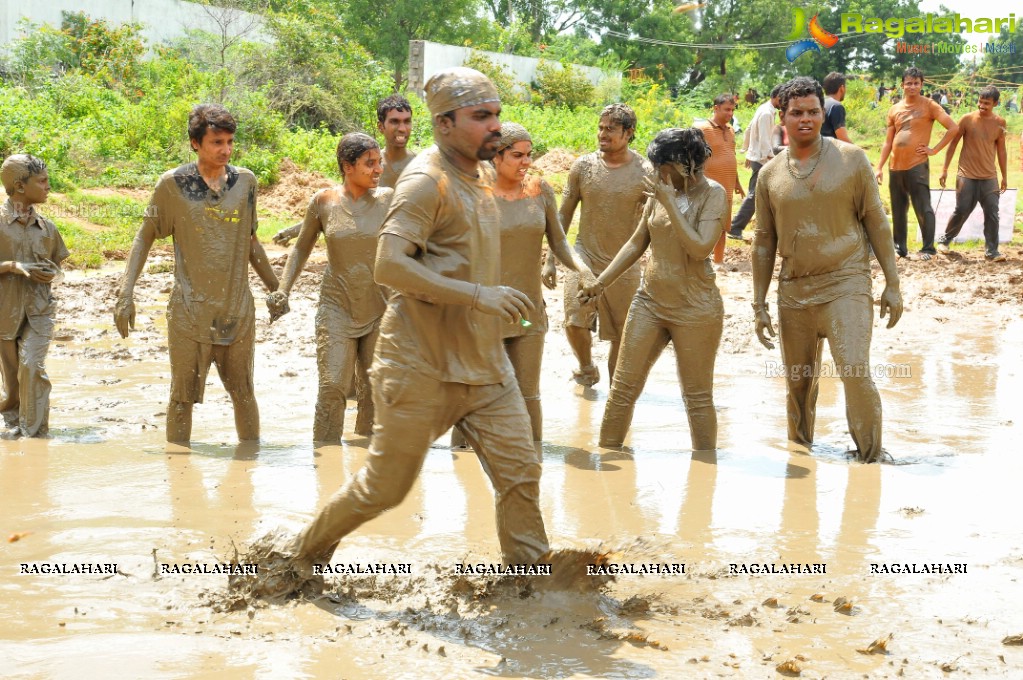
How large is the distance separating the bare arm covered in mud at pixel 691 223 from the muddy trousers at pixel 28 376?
3.84m

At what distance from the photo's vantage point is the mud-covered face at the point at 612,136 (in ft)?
25.0

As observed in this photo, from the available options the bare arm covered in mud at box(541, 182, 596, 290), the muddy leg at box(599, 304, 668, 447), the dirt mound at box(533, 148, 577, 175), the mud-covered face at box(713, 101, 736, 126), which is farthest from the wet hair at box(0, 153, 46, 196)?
the dirt mound at box(533, 148, 577, 175)

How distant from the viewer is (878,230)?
6.48 m

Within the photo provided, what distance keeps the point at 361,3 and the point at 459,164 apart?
34604 mm

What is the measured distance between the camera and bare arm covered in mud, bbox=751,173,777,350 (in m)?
6.86

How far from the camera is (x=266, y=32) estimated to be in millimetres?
26016

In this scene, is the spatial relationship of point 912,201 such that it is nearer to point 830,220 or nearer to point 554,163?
point 554,163

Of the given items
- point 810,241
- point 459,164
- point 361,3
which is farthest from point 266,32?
point 459,164

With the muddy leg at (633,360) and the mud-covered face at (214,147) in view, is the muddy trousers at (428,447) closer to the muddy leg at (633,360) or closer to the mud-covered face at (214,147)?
the muddy leg at (633,360)

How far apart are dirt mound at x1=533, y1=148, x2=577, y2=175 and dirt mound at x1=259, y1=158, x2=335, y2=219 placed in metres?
3.56

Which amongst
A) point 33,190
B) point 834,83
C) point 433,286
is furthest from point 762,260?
A: point 834,83

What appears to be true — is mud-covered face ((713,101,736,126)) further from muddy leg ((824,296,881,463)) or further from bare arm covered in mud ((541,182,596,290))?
bare arm covered in mud ((541,182,596,290))

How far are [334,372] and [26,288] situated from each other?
2.04 m

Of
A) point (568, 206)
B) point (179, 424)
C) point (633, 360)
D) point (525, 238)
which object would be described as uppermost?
point (568, 206)
